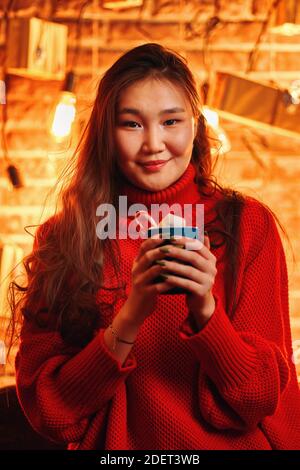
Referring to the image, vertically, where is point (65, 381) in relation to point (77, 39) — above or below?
below

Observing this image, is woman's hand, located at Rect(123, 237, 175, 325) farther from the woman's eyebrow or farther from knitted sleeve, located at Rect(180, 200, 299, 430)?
the woman's eyebrow

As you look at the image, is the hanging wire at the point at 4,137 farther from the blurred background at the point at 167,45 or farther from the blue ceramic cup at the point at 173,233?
the blue ceramic cup at the point at 173,233

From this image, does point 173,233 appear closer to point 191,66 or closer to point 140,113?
point 140,113

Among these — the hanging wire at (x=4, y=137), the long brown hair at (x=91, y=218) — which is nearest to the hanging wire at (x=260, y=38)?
the hanging wire at (x=4, y=137)

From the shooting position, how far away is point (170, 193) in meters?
1.37

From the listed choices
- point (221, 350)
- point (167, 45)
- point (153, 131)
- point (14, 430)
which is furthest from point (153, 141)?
point (167, 45)

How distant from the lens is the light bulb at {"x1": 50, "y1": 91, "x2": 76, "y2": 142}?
227cm

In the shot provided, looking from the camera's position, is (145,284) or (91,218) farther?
(91,218)

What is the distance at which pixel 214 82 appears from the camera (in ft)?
8.02

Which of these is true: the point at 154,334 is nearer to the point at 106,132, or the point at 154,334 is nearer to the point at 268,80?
the point at 106,132

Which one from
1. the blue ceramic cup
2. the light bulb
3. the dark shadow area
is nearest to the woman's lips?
the blue ceramic cup

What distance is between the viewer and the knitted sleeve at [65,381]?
4.11 feet

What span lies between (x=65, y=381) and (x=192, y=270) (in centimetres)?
30
